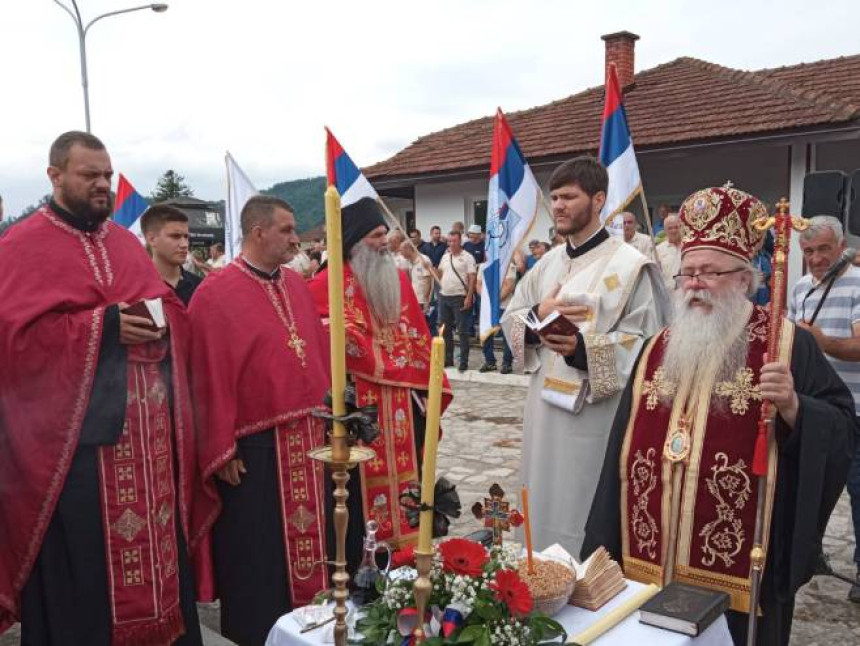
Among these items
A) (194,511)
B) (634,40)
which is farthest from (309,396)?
(634,40)

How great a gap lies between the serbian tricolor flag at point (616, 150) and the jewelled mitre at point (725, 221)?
12.9 ft

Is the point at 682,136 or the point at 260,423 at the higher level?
the point at 682,136

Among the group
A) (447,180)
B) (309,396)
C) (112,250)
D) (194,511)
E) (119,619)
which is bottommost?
(119,619)

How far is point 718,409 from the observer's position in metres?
2.73

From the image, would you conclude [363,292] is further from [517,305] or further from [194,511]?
[194,511]

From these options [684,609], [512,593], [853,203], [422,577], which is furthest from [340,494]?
[853,203]

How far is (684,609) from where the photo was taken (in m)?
2.06

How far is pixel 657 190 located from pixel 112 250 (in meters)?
14.1

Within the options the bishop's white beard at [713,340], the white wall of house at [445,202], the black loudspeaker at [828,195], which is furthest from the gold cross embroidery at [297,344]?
the white wall of house at [445,202]

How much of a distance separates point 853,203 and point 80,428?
4682 millimetres

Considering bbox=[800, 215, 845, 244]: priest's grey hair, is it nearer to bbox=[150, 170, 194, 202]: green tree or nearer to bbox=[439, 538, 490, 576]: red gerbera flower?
bbox=[439, 538, 490, 576]: red gerbera flower

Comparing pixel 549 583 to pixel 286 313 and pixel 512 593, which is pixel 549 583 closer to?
pixel 512 593

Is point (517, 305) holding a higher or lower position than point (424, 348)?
higher

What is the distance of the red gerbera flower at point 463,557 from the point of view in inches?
73.0
